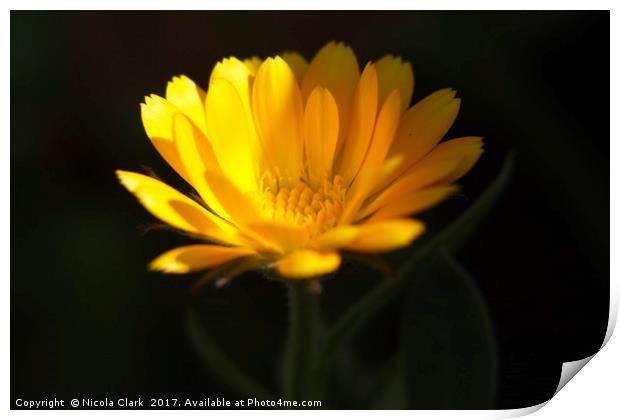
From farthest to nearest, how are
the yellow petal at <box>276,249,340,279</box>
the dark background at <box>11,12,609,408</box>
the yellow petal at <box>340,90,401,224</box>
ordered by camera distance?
the dark background at <box>11,12,609,408</box>
the yellow petal at <box>340,90,401,224</box>
the yellow petal at <box>276,249,340,279</box>

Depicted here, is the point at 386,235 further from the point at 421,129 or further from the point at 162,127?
the point at 162,127

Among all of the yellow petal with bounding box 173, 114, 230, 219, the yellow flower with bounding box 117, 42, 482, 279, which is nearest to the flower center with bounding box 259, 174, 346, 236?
the yellow flower with bounding box 117, 42, 482, 279

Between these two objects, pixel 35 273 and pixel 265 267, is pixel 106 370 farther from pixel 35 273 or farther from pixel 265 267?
pixel 265 267

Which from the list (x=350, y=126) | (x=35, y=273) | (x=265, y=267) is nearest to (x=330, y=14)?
(x=350, y=126)

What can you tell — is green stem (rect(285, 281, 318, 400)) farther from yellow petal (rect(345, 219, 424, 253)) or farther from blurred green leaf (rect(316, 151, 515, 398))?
yellow petal (rect(345, 219, 424, 253))

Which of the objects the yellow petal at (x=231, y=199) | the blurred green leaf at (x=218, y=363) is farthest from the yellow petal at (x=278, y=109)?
the blurred green leaf at (x=218, y=363)

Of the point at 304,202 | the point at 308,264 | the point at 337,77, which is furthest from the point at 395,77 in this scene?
the point at 308,264

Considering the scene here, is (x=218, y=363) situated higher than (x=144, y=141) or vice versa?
(x=144, y=141)
